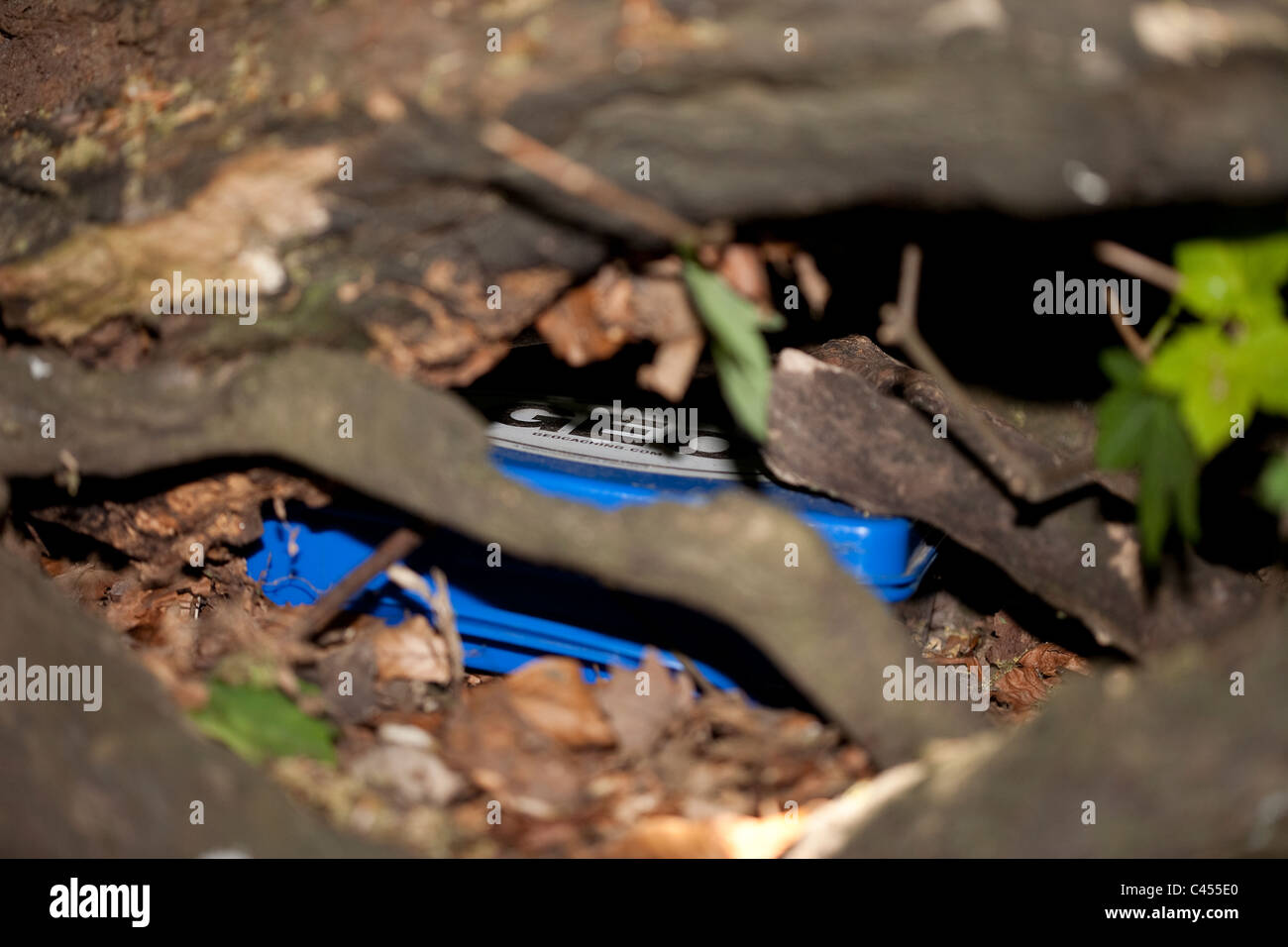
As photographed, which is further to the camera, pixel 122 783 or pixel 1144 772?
pixel 122 783

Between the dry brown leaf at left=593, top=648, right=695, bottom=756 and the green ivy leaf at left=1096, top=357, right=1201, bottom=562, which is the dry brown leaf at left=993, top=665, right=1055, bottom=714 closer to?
the dry brown leaf at left=593, top=648, right=695, bottom=756

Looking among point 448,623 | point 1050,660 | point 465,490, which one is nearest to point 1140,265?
point 465,490

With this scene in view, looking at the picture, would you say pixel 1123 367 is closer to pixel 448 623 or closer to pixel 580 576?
pixel 580 576

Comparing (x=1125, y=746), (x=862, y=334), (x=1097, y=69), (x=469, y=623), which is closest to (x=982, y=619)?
(x=862, y=334)

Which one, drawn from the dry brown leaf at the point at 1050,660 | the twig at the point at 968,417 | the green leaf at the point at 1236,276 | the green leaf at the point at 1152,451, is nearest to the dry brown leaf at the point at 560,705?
the twig at the point at 968,417

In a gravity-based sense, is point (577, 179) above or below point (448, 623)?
above

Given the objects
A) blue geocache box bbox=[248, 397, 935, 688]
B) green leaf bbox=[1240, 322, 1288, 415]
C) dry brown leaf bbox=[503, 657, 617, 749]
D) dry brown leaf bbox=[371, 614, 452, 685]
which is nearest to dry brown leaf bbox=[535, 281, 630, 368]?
blue geocache box bbox=[248, 397, 935, 688]
